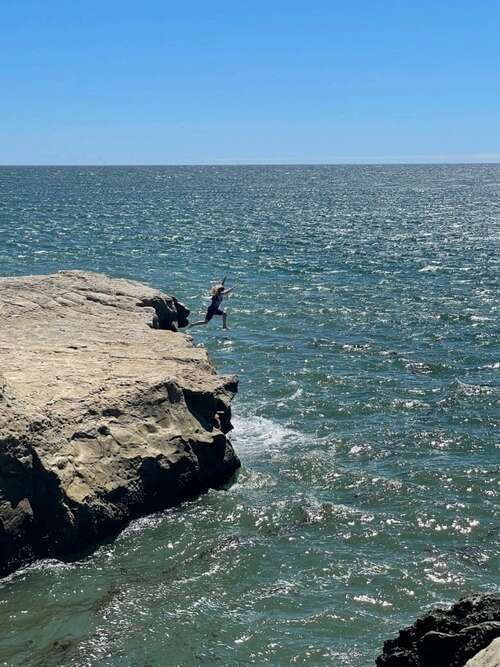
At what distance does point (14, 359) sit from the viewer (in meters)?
18.3

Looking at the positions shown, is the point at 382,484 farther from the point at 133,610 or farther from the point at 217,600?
the point at 133,610

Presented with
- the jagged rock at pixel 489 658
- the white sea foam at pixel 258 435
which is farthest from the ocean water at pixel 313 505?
the jagged rock at pixel 489 658

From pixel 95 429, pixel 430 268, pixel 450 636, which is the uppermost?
pixel 430 268

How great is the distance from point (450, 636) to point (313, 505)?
855 cm

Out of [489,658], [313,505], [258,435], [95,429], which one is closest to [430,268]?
[258,435]

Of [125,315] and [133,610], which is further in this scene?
[125,315]

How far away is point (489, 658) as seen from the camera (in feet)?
25.2

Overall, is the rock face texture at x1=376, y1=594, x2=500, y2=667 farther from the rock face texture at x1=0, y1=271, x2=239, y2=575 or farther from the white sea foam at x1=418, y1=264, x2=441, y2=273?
the white sea foam at x1=418, y1=264, x2=441, y2=273

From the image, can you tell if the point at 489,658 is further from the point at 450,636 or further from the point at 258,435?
the point at 258,435

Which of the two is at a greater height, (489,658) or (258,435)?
(489,658)

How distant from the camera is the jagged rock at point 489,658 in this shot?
24.7ft

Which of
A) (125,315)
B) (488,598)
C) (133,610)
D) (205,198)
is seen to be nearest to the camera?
(488,598)

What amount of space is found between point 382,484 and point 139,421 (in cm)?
620

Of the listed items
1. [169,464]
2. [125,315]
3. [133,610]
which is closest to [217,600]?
[133,610]
